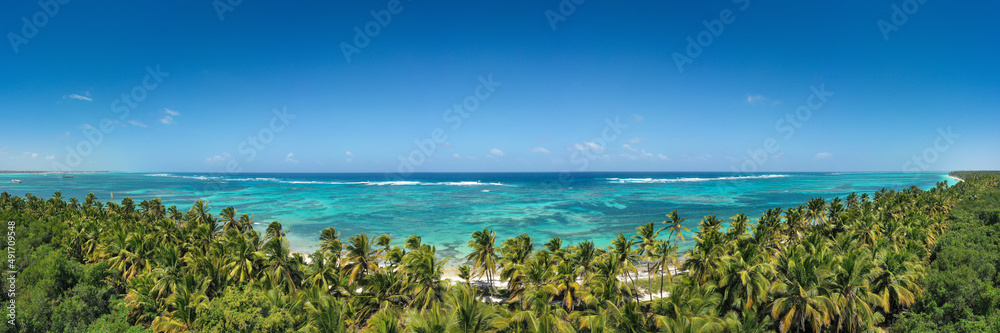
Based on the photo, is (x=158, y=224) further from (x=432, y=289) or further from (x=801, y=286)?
(x=801, y=286)

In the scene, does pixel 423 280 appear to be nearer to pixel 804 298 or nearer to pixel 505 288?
pixel 505 288

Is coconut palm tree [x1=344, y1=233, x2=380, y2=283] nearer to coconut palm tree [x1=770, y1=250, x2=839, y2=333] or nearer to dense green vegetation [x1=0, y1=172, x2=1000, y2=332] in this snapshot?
dense green vegetation [x1=0, y1=172, x2=1000, y2=332]

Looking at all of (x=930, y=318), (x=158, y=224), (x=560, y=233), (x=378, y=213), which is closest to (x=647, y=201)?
(x=560, y=233)

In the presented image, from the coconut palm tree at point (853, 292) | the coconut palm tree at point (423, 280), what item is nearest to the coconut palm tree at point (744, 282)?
the coconut palm tree at point (853, 292)

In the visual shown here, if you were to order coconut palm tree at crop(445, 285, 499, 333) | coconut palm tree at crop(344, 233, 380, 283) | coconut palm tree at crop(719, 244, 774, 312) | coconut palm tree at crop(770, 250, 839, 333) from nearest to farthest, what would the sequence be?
coconut palm tree at crop(445, 285, 499, 333), coconut palm tree at crop(770, 250, 839, 333), coconut palm tree at crop(719, 244, 774, 312), coconut palm tree at crop(344, 233, 380, 283)

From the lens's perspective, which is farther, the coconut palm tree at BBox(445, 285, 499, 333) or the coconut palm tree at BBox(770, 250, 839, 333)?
the coconut palm tree at BBox(770, 250, 839, 333)

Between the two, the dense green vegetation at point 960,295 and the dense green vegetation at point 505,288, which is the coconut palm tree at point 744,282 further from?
the dense green vegetation at point 960,295

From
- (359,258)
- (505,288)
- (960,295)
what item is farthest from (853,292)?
(359,258)

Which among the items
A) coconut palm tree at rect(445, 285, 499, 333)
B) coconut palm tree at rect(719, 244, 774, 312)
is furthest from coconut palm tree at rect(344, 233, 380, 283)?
coconut palm tree at rect(719, 244, 774, 312)
